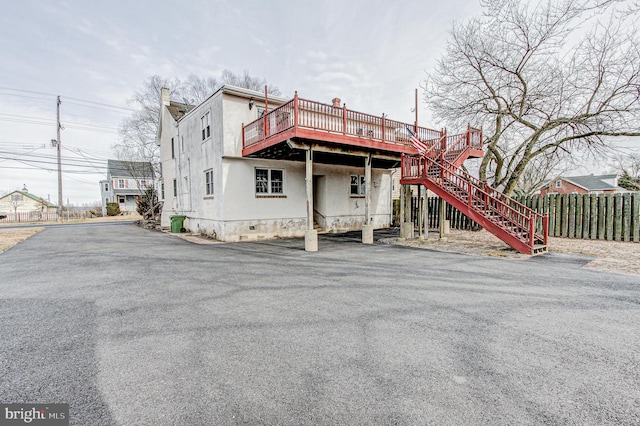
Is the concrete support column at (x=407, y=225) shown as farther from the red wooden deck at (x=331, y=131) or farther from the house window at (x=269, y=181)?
the house window at (x=269, y=181)

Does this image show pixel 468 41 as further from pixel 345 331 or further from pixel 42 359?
pixel 42 359

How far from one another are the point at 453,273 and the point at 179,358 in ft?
17.9

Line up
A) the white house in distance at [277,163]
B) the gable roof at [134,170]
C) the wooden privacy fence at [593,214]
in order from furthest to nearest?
the gable roof at [134,170], the wooden privacy fence at [593,214], the white house in distance at [277,163]

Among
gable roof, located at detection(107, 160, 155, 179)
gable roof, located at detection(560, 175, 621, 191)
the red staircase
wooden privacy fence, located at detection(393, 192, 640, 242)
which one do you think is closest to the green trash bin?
the red staircase

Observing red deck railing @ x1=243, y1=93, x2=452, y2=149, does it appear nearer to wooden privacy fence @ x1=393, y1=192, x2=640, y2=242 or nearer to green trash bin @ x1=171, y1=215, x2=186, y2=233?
wooden privacy fence @ x1=393, y1=192, x2=640, y2=242

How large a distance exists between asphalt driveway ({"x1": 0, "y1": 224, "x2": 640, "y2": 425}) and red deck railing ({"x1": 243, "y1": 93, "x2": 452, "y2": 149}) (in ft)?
18.0

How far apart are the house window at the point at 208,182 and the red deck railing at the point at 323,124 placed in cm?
245

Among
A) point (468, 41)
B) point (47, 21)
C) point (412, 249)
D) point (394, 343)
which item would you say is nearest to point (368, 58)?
point (468, 41)

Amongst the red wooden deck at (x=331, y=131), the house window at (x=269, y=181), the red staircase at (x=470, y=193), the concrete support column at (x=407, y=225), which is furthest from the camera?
the house window at (x=269, y=181)

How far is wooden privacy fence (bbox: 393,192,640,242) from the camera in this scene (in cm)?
998

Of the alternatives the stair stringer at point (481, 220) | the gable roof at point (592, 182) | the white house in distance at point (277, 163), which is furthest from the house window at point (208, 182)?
the gable roof at point (592, 182)

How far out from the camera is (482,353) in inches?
110

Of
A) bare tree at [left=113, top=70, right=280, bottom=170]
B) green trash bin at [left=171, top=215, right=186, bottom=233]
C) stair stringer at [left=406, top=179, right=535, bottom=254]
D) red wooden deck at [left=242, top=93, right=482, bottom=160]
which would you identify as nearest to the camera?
stair stringer at [left=406, top=179, right=535, bottom=254]

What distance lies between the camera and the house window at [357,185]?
599 inches
